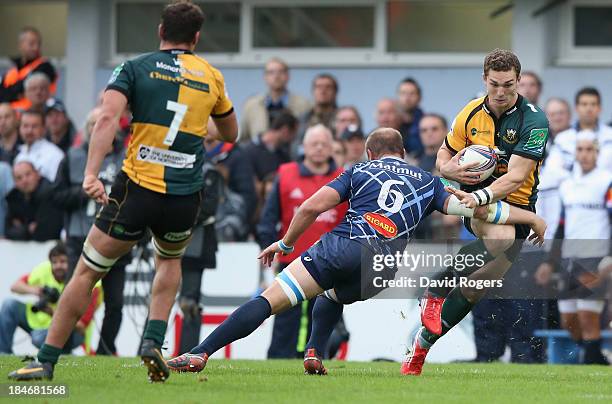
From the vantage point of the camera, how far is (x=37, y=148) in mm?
16656

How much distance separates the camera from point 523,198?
10.8 m

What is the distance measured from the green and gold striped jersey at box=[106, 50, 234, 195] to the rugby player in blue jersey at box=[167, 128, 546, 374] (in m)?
1.18

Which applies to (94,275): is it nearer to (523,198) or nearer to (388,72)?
(523,198)

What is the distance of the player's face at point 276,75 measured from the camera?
16.6 metres

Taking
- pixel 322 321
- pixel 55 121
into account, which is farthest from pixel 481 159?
pixel 55 121

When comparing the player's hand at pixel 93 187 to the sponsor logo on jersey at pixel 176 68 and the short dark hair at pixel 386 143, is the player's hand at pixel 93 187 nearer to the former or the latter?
the sponsor logo on jersey at pixel 176 68

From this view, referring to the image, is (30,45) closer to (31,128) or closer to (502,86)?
(31,128)

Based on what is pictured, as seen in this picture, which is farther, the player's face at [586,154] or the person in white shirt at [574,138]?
the person in white shirt at [574,138]

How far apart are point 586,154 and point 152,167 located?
6.89 m

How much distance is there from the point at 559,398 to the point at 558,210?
6.33 meters

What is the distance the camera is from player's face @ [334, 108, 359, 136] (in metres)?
16.2

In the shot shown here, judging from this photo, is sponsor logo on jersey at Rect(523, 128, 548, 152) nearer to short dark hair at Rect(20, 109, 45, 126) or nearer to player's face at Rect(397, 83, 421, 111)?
player's face at Rect(397, 83, 421, 111)

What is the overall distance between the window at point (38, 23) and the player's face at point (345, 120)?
18.7ft

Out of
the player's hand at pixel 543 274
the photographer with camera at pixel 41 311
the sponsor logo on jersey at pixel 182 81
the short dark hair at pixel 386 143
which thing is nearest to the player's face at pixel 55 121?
the photographer with camera at pixel 41 311
